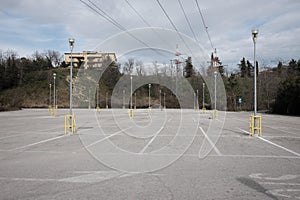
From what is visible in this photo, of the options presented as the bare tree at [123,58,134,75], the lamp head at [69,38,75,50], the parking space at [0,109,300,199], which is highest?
the lamp head at [69,38,75,50]

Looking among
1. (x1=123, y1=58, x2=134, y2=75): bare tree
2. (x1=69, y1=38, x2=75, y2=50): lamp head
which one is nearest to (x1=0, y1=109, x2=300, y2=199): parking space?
(x1=123, y1=58, x2=134, y2=75): bare tree

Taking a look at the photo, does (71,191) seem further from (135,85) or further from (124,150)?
(135,85)

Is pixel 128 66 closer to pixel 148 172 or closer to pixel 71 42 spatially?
pixel 148 172

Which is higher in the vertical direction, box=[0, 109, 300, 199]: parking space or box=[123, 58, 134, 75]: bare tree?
box=[123, 58, 134, 75]: bare tree

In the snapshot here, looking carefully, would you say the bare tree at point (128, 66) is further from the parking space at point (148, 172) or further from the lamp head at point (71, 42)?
the lamp head at point (71, 42)

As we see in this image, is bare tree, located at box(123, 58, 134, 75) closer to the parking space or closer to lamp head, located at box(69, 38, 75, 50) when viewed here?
the parking space

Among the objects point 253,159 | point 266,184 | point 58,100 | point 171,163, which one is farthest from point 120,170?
point 58,100

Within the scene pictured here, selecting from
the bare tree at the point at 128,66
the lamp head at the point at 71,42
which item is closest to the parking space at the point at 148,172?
the bare tree at the point at 128,66

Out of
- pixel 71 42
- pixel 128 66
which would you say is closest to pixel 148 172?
pixel 128 66

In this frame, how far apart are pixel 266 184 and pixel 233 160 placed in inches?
111

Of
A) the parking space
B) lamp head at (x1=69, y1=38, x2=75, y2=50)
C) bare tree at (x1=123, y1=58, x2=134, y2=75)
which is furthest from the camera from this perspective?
lamp head at (x1=69, y1=38, x2=75, y2=50)

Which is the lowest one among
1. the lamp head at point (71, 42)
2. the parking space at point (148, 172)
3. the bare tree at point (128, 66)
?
the parking space at point (148, 172)

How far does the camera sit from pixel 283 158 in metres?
9.59

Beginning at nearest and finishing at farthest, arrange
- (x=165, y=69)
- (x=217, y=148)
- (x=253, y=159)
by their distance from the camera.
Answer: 1. (x=253, y=159)
2. (x=217, y=148)
3. (x=165, y=69)
